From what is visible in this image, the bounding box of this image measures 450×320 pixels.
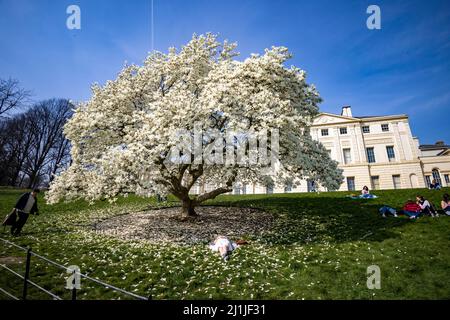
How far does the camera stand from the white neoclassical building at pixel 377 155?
52.3 metres

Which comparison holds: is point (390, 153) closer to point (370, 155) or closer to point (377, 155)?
point (377, 155)

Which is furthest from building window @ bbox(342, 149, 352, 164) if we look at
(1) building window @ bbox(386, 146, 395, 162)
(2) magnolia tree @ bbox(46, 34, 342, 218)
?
(2) magnolia tree @ bbox(46, 34, 342, 218)

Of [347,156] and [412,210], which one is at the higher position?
[347,156]

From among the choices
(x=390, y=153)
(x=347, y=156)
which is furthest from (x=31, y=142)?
(x=390, y=153)

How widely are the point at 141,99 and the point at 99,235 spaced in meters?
10.3

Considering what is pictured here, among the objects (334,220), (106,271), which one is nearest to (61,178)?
(106,271)

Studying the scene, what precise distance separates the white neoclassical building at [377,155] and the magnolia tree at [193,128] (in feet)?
115

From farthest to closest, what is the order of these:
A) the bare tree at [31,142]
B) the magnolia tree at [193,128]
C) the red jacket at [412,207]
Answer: the bare tree at [31,142] < the red jacket at [412,207] < the magnolia tree at [193,128]

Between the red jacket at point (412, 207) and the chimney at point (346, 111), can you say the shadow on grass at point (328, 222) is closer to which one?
the red jacket at point (412, 207)

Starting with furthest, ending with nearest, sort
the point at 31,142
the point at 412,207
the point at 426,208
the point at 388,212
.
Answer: the point at 31,142, the point at 388,212, the point at 412,207, the point at 426,208

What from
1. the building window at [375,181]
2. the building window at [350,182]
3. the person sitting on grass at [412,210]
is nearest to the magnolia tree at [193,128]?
the person sitting on grass at [412,210]

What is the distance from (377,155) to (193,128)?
53473 mm

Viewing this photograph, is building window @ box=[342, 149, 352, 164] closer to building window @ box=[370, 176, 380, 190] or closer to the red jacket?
building window @ box=[370, 176, 380, 190]

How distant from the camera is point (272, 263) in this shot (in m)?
10.5
